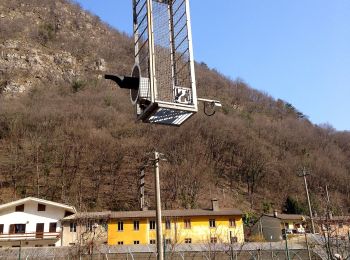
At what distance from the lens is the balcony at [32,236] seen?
3669 cm

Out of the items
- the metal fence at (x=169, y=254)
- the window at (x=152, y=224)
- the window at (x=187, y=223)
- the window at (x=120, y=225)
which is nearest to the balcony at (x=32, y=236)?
the window at (x=120, y=225)

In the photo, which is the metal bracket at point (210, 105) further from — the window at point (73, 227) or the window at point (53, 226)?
the window at point (53, 226)

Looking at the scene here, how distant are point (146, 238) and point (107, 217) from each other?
→ 13.7ft

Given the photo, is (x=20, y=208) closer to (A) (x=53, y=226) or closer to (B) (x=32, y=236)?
(B) (x=32, y=236)

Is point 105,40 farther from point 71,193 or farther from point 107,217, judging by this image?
point 107,217

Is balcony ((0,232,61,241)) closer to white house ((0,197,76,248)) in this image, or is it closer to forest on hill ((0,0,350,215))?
white house ((0,197,76,248))

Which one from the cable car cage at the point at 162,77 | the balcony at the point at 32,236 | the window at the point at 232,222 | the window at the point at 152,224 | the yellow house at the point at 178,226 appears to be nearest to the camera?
the cable car cage at the point at 162,77

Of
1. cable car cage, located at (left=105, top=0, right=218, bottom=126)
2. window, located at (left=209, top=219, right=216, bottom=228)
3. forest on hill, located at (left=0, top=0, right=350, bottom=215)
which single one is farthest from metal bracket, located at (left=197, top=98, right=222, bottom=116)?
forest on hill, located at (left=0, top=0, right=350, bottom=215)

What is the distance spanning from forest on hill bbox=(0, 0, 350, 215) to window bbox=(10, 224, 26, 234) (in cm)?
901

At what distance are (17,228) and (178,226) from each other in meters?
15.3

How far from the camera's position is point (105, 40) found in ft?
367

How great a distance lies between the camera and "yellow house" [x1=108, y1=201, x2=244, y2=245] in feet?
124

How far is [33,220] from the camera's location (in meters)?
38.3

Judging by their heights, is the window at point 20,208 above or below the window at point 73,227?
above
